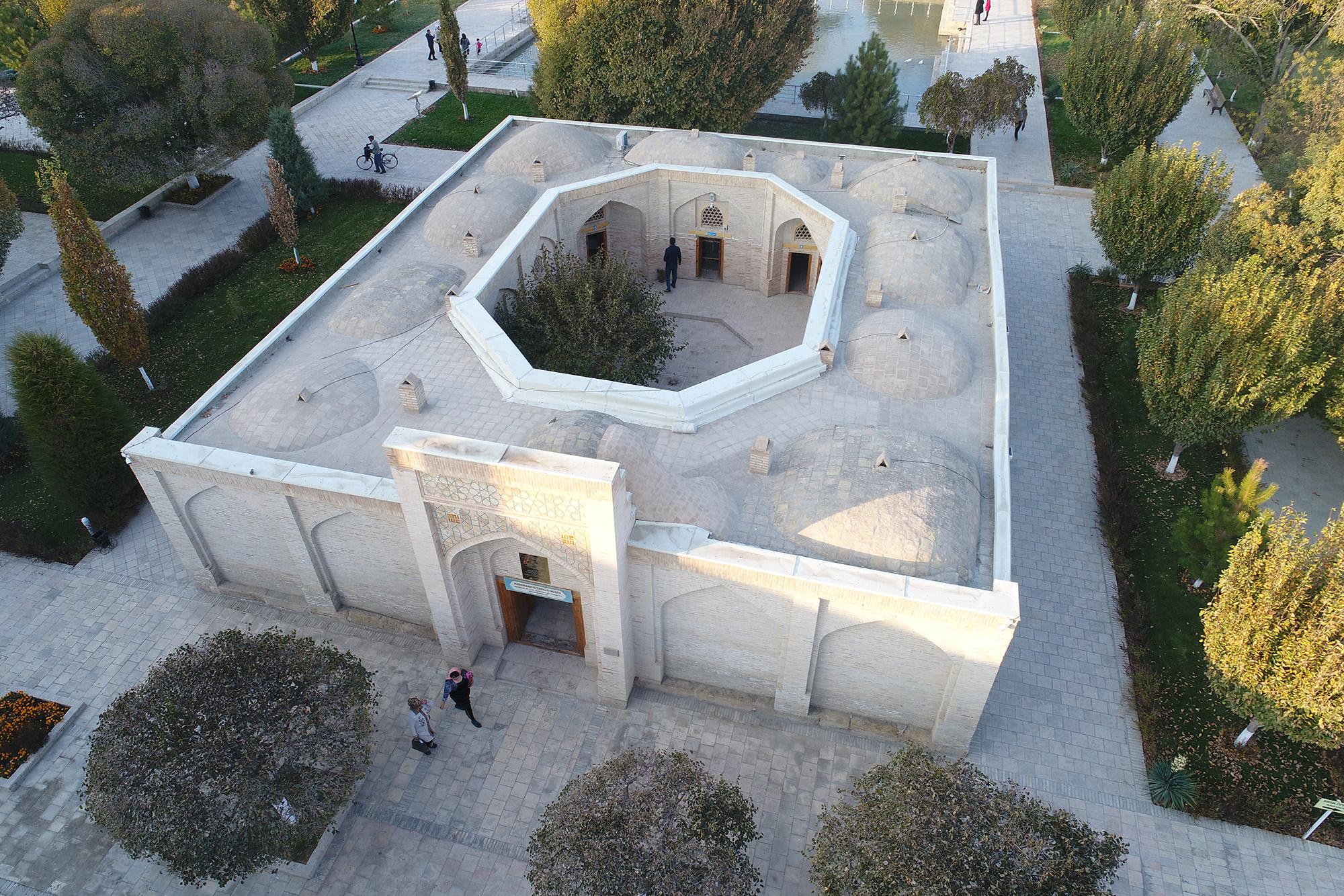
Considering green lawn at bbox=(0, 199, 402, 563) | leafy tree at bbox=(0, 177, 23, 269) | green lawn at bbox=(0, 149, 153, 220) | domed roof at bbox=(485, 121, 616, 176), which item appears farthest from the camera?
green lawn at bbox=(0, 149, 153, 220)

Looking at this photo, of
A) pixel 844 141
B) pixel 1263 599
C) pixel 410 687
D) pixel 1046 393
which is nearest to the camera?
pixel 1263 599

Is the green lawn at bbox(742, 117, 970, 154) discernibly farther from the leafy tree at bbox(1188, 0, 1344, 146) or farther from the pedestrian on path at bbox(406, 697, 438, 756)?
the pedestrian on path at bbox(406, 697, 438, 756)

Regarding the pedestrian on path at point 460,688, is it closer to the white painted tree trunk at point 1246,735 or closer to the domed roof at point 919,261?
the domed roof at point 919,261

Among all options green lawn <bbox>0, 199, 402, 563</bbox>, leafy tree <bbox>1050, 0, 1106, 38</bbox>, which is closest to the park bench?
leafy tree <bbox>1050, 0, 1106, 38</bbox>

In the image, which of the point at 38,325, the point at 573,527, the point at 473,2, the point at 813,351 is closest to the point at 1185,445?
the point at 813,351

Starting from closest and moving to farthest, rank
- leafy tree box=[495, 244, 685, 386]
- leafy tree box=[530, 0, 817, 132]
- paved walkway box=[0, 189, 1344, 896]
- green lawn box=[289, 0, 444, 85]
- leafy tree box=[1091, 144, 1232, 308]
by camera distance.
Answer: paved walkway box=[0, 189, 1344, 896] < leafy tree box=[495, 244, 685, 386] < leafy tree box=[1091, 144, 1232, 308] < leafy tree box=[530, 0, 817, 132] < green lawn box=[289, 0, 444, 85]

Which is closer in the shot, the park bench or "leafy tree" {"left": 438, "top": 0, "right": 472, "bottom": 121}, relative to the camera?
"leafy tree" {"left": 438, "top": 0, "right": 472, "bottom": 121}

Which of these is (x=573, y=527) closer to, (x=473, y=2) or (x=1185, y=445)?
(x=1185, y=445)
